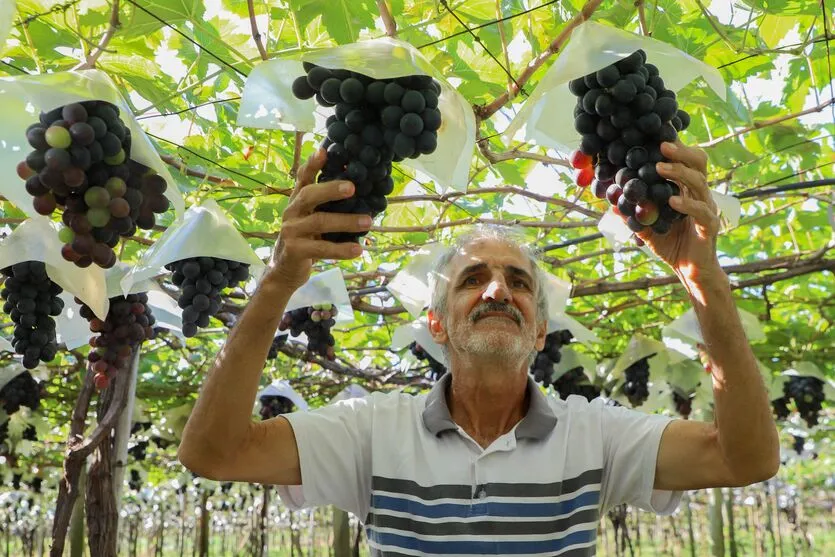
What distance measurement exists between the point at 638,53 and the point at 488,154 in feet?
3.43

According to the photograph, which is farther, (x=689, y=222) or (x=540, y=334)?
(x=540, y=334)

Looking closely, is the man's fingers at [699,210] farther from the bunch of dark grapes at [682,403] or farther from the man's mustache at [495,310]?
the bunch of dark grapes at [682,403]

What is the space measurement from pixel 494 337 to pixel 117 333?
1.35 metres

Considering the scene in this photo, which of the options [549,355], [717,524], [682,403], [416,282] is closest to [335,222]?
[416,282]

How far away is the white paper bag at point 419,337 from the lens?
3.79 m

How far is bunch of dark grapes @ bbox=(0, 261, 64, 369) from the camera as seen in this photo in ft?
7.91

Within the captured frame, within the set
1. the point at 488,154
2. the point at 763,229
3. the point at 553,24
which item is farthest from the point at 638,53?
the point at 763,229

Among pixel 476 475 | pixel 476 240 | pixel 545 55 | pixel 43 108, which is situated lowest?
pixel 476 475

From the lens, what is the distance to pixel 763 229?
448 cm

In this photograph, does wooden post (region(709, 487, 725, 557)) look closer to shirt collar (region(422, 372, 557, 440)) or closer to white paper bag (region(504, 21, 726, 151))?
shirt collar (region(422, 372, 557, 440))

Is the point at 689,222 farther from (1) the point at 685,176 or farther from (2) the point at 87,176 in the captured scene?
(2) the point at 87,176

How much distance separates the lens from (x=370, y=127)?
138 cm

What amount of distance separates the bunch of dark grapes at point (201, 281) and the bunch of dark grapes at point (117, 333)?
16.2 inches

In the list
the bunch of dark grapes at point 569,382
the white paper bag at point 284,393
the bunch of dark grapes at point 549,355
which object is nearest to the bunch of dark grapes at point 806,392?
the bunch of dark grapes at point 569,382
